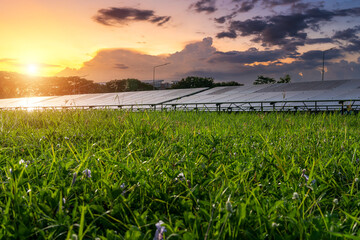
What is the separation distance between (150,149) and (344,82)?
57.9 ft

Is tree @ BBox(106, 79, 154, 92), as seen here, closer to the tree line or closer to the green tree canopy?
the tree line

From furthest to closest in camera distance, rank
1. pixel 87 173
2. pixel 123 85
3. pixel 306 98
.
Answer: pixel 123 85 → pixel 306 98 → pixel 87 173

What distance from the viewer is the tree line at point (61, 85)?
4572 cm

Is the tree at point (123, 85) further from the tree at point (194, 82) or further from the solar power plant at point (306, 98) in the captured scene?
the solar power plant at point (306, 98)

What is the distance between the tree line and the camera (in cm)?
4572

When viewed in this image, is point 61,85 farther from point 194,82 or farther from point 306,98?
point 306,98

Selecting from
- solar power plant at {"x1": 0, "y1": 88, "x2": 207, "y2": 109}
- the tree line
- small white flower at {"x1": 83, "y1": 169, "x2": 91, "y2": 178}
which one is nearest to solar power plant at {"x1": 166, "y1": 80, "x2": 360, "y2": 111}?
solar power plant at {"x1": 0, "y1": 88, "x2": 207, "y2": 109}

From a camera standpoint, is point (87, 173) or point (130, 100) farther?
point (130, 100)

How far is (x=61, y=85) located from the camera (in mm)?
51594

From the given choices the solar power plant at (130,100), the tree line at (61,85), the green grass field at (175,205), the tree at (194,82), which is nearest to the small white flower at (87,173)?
the green grass field at (175,205)

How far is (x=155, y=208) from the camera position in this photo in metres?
1.69

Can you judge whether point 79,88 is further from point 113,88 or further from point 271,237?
point 271,237

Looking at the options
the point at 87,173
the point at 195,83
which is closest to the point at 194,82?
the point at 195,83

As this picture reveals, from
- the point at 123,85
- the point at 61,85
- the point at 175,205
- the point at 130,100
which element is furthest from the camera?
the point at 123,85
